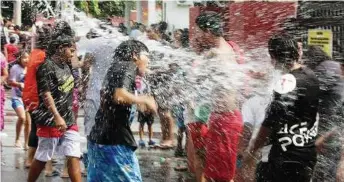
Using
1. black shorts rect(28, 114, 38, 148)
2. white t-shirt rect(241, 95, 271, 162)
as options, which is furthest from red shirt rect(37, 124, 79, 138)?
white t-shirt rect(241, 95, 271, 162)

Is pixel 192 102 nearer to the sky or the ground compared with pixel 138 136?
nearer to the sky

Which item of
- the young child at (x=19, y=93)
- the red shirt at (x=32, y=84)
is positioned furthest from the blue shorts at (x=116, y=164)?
the young child at (x=19, y=93)

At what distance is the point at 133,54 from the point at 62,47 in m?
1.64

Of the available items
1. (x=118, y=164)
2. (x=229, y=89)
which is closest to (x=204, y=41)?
(x=229, y=89)

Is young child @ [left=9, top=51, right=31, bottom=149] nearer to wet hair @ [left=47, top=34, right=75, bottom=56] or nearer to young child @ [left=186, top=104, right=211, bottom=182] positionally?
wet hair @ [left=47, top=34, right=75, bottom=56]

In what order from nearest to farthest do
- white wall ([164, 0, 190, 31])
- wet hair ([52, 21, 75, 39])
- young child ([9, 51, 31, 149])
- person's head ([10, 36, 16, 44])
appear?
wet hair ([52, 21, 75, 39]) → young child ([9, 51, 31, 149]) → white wall ([164, 0, 190, 31]) → person's head ([10, 36, 16, 44])

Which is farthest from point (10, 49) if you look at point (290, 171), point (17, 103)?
point (290, 171)

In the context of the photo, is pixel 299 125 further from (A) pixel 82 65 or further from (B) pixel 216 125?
(A) pixel 82 65

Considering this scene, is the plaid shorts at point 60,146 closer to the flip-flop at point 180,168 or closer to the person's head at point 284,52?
the flip-flop at point 180,168

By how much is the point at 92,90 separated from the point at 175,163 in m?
2.05

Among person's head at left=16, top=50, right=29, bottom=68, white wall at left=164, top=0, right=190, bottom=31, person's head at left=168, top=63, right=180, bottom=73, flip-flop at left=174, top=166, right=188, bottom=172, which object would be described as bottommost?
flip-flop at left=174, top=166, right=188, bottom=172

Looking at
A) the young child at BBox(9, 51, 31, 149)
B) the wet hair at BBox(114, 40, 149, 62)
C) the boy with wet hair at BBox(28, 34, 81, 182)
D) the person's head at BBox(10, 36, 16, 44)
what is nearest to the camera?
the wet hair at BBox(114, 40, 149, 62)

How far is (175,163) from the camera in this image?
8094 mm

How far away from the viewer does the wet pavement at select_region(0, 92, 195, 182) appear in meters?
7.34
